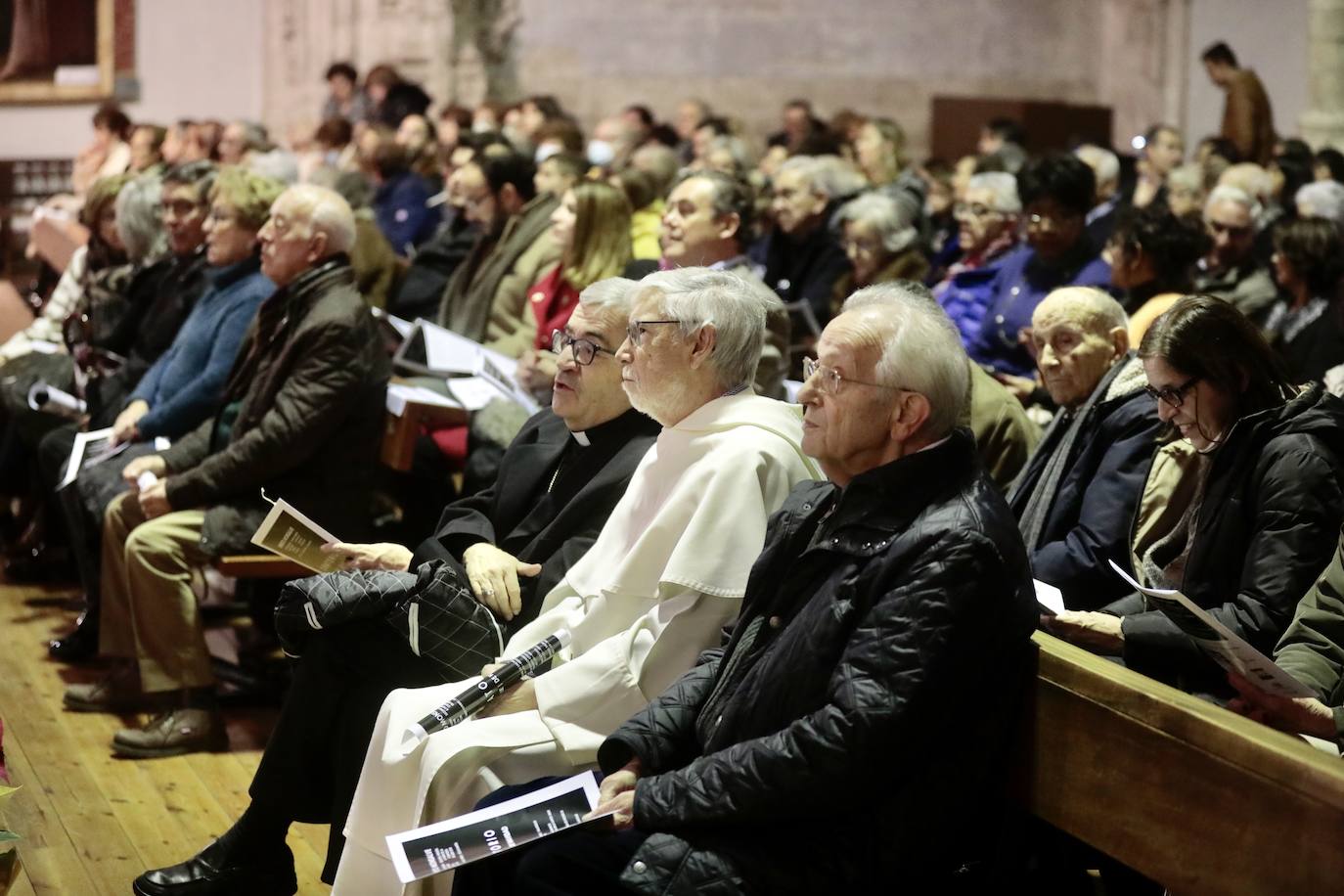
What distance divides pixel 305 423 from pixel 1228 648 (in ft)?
9.39

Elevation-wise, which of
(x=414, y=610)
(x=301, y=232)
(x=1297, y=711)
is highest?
(x=301, y=232)

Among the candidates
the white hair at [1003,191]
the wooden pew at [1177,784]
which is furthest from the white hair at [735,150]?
the wooden pew at [1177,784]

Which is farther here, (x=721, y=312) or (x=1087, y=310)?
(x=1087, y=310)

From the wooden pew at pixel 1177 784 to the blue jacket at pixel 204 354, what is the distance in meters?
3.41

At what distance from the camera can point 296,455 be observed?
473cm

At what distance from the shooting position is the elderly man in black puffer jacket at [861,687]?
246 cm

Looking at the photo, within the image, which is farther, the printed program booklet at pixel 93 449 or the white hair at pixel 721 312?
the printed program booklet at pixel 93 449

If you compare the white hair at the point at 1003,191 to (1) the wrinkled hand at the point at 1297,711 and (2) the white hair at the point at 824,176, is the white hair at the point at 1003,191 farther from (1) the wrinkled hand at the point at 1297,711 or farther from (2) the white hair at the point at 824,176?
(1) the wrinkled hand at the point at 1297,711

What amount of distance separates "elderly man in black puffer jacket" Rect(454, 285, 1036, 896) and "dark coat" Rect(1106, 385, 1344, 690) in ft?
2.04

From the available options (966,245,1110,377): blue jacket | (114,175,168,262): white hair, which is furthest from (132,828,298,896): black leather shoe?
(114,175,168,262): white hair

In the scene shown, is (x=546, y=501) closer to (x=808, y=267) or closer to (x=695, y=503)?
(x=695, y=503)

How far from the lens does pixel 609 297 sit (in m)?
3.67

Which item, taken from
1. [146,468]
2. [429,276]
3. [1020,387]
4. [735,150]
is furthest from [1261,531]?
[735,150]

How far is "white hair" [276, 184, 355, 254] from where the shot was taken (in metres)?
4.89
